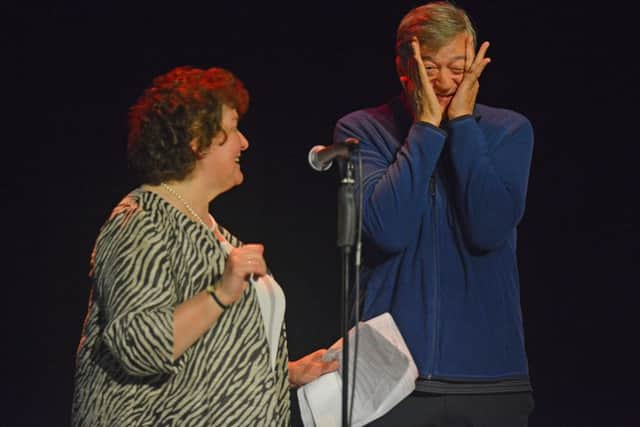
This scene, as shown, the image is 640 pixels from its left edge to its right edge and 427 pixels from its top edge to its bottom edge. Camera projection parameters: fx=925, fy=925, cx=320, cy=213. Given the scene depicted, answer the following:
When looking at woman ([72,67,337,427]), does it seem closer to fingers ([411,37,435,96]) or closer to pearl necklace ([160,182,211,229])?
pearl necklace ([160,182,211,229])

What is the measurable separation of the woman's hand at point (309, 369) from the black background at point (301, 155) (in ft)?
5.40

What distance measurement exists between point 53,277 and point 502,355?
227cm

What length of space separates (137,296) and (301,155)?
209 cm

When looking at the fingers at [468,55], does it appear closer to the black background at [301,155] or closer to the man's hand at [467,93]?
the man's hand at [467,93]

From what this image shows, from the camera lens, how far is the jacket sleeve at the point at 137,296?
181cm

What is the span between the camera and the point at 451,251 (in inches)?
84.7

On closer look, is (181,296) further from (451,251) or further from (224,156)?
(451,251)

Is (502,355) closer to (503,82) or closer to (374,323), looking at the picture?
(374,323)

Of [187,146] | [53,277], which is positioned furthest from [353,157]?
[53,277]

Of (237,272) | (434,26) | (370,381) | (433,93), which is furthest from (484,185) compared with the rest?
(237,272)

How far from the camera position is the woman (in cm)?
184

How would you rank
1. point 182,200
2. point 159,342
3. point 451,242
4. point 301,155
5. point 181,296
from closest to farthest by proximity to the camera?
point 159,342 → point 181,296 → point 182,200 → point 451,242 → point 301,155

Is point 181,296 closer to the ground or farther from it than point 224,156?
closer to the ground

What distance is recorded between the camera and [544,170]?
392 cm
